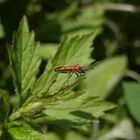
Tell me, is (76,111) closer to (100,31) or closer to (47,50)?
(47,50)

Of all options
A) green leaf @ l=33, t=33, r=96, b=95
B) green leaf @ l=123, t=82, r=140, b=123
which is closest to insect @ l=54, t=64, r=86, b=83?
green leaf @ l=33, t=33, r=96, b=95

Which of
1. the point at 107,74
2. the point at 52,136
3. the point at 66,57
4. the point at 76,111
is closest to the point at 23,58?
the point at 66,57

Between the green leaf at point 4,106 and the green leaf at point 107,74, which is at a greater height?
the green leaf at point 4,106

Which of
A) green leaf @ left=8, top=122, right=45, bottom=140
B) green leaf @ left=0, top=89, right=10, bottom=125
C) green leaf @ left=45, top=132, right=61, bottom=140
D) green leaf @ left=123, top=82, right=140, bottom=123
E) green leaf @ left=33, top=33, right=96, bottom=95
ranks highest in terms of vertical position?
green leaf @ left=33, top=33, right=96, bottom=95

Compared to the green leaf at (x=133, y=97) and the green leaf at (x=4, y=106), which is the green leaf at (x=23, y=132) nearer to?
the green leaf at (x=4, y=106)

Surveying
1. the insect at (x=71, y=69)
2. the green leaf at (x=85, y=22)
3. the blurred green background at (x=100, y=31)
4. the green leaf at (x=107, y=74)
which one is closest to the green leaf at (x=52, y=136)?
the blurred green background at (x=100, y=31)

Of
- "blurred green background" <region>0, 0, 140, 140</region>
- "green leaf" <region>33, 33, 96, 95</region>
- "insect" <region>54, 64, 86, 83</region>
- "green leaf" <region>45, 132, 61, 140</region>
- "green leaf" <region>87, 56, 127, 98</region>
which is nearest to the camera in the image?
"insect" <region>54, 64, 86, 83</region>

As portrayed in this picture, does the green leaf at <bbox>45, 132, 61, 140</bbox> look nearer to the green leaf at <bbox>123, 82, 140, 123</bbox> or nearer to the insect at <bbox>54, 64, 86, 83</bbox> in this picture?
the green leaf at <bbox>123, 82, 140, 123</bbox>
